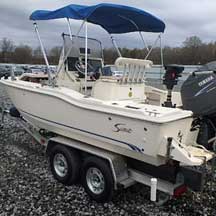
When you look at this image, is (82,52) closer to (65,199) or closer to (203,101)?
(203,101)

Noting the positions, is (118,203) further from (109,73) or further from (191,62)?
(191,62)

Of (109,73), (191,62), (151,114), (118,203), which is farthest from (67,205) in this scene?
(191,62)

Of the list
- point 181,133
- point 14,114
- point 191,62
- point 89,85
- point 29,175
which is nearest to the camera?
point 181,133

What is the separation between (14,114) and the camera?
20.7ft

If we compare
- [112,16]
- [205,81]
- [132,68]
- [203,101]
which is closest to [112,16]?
[112,16]

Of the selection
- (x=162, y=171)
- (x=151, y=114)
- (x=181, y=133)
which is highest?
(x=151, y=114)

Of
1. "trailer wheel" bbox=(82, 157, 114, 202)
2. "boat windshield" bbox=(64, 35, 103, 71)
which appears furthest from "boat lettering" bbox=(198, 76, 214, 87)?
"boat windshield" bbox=(64, 35, 103, 71)

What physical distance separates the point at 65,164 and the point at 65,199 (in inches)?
22.7

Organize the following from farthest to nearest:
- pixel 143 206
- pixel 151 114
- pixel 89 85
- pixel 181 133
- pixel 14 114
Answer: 1. pixel 14 114
2. pixel 89 85
3. pixel 143 206
4. pixel 181 133
5. pixel 151 114

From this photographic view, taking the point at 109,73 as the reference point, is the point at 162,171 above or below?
below

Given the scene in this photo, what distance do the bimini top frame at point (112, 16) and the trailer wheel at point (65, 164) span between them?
6.27 ft

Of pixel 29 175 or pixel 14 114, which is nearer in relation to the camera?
pixel 29 175

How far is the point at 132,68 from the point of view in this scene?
4.83 meters

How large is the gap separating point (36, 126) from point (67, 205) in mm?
1893
